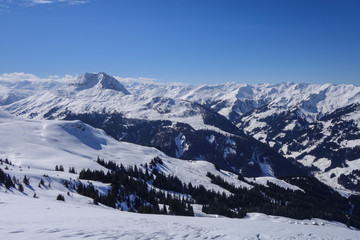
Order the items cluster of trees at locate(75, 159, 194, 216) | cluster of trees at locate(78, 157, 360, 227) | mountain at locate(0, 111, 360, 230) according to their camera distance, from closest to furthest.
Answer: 1. cluster of trees at locate(75, 159, 194, 216)
2. mountain at locate(0, 111, 360, 230)
3. cluster of trees at locate(78, 157, 360, 227)

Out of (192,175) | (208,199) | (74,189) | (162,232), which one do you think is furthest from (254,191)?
(162,232)

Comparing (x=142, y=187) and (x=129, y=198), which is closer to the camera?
(x=129, y=198)

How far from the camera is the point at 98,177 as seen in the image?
356 ft

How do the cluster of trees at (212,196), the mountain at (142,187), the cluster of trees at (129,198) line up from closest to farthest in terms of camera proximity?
1. the cluster of trees at (129,198)
2. the mountain at (142,187)
3. the cluster of trees at (212,196)

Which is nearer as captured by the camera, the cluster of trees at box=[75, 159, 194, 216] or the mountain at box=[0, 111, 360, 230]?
the cluster of trees at box=[75, 159, 194, 216]

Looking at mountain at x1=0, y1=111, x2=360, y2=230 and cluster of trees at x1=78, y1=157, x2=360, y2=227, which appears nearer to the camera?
mountain at x1=0, y1=111, x2=360, y2=230

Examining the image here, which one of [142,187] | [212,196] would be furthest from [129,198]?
[212,196]

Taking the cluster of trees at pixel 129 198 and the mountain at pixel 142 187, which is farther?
the mountain at pixel 142 187

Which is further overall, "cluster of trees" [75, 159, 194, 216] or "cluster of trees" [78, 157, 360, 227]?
"cluster of trees" [78, 157, 360, 227]

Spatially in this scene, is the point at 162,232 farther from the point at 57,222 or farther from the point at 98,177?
the point at 98,177

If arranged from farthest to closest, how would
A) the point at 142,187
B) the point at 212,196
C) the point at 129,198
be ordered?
the point at 212,196 → the point at 142,187 → the point at 129,198

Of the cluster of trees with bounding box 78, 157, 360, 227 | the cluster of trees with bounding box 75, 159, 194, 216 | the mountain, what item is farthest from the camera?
the cluster of trees with bounding box 78, 157, 360, 227

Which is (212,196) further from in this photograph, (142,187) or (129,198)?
(129,198)

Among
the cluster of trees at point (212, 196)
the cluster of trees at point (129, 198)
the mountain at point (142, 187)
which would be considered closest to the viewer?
the cluster of trees at point (129, 198)
